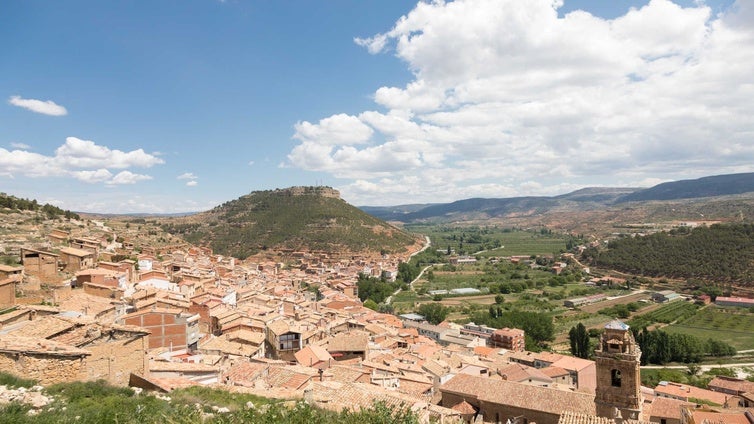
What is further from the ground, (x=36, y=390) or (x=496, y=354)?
(x=36, y=390)

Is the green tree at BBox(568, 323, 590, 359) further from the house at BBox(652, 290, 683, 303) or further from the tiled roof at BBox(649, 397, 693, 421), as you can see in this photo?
the house at BBox(652, 290, 683, 303)

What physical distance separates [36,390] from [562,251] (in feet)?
420

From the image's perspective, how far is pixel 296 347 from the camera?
82.8ft

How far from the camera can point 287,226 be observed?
96.9 m

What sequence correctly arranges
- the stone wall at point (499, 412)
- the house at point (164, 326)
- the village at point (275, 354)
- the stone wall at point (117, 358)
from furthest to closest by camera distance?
the house at point (164, 326), the stone wall at point (499, 412), the village at point (275, 354), the stone wall at point (117, 358)

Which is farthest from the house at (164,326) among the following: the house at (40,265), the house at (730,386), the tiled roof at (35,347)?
the house at (730,386)

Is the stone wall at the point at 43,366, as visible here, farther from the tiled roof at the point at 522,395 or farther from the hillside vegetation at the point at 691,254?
the hillside vegetation at the point at 691,254

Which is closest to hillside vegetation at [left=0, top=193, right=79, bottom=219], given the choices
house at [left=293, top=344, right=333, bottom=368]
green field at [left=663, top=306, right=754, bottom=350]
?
house at [left=293, top=344, right=333, bottom=368]

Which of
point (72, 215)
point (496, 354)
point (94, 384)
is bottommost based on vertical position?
point (496, 354)

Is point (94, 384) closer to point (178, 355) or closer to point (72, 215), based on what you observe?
point (178, 355)

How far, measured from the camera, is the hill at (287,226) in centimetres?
8862

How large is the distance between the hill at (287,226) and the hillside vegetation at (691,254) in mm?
49113

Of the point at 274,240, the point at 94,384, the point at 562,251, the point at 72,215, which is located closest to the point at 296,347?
the point at 94,384

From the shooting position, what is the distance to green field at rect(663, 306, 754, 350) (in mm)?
49875
